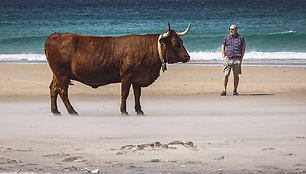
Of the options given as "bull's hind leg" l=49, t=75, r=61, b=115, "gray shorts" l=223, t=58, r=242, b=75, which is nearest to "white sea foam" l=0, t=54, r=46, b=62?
"gray shorts" l=223, t=58, r=242, b=75

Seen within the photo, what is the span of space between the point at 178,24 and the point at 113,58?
37680 millimetres

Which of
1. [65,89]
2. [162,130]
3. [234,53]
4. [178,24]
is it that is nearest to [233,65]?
[234,53]

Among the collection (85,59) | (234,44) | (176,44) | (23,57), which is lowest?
(23,57)

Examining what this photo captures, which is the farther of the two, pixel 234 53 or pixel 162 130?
pixel 234 53

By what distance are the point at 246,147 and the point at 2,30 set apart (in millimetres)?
40427

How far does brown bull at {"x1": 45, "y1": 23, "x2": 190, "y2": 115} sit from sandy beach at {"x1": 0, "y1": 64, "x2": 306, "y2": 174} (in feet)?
2.07

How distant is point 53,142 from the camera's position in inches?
321

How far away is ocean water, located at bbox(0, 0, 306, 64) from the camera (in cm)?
3231

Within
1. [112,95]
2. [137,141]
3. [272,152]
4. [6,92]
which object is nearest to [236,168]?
[272,152]

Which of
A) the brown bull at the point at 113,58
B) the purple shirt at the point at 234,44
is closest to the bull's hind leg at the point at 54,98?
the brown bull at the point at 113,58

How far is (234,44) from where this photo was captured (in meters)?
14.0

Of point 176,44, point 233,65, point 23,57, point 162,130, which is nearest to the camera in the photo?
point 162,130

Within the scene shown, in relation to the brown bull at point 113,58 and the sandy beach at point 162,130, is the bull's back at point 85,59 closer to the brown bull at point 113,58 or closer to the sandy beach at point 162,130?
the brown bull at point 113,58

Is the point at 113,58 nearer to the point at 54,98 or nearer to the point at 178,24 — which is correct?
the point at 54,98
